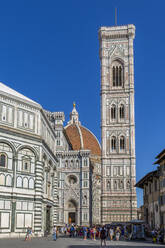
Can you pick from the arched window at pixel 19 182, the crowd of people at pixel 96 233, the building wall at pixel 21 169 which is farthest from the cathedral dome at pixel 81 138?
the arched window at pixel 19 182

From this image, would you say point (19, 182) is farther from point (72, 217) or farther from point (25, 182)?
point (72, 217)

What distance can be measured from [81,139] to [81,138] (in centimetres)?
57

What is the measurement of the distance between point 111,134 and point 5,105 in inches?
1854

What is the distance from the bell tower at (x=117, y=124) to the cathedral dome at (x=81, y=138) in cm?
3653

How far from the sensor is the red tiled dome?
114375 mm

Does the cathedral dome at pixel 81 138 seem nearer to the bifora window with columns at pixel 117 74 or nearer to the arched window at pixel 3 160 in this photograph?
the bifora window with columns at pixel 117 74

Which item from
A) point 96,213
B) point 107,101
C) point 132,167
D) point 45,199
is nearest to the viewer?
point 45,199

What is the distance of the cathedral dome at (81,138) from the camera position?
11450 cm

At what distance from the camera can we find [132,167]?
7131 centimetres

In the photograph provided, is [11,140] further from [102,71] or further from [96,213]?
[96,213]

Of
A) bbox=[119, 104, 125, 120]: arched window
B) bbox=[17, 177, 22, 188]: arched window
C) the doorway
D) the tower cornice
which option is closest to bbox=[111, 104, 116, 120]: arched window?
bbox=[119, 104, 125, 120]: arched window

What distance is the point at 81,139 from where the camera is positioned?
116 m

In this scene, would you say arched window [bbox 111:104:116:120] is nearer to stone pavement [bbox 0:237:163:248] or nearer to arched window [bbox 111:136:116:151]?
arched window [bbox 111:136:116:151]

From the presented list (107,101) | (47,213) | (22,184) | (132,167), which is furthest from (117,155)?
(22,184)
